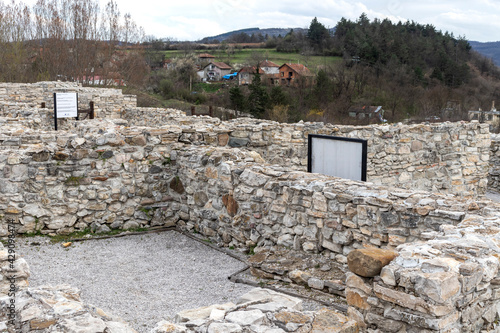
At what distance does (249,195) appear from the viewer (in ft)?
20.4

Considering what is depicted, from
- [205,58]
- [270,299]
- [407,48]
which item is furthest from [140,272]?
[205,58]

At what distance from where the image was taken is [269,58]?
69.8 m

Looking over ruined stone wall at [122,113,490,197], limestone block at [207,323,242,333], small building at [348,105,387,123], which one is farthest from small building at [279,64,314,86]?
limestone block at [207,323,242,333]

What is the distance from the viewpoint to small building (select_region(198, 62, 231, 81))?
6134cm

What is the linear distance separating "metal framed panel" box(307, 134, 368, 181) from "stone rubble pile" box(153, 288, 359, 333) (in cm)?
312

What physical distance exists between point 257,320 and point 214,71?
Answer: 61513mm

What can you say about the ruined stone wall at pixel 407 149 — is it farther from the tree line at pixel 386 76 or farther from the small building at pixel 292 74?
the small building at pixel 292 74

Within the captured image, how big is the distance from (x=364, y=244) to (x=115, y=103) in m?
15.2

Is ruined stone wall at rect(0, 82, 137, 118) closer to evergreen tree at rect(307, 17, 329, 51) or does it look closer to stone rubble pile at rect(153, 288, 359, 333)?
stone rubble pile at rect(153, 288, 359, 333)

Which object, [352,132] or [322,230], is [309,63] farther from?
[322,230]

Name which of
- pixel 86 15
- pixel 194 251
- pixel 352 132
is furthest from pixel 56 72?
pixel 194 251

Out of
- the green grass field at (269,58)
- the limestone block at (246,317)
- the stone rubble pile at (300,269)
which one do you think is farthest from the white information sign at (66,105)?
the green grass field at (269,58)

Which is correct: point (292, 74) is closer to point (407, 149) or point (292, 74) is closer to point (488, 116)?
point (488, 116)

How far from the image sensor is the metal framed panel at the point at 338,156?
6.19m
